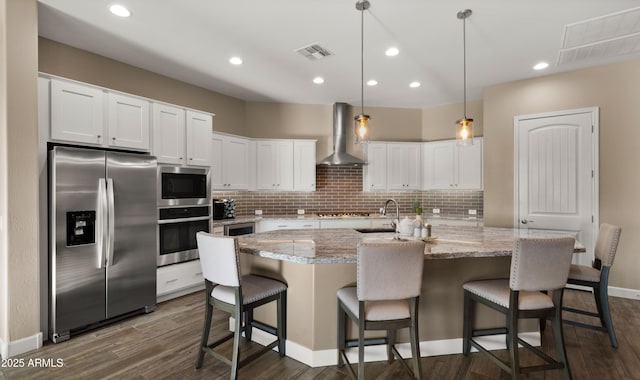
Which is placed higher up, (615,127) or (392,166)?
(615,127)

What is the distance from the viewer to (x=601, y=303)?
9.08 ft

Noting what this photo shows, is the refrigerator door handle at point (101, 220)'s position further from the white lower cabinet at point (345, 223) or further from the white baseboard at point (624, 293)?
the white baseboard at point (624, 293)

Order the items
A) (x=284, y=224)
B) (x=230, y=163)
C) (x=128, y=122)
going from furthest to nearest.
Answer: (x=284, y=224)
(x=230, y=163)
(x=128, y=122)

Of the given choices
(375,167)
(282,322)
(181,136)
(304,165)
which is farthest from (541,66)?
(181,136)

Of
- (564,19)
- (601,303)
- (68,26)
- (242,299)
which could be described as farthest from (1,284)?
(564,19)

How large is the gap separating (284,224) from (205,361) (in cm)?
294

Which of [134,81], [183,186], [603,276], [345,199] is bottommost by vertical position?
[603,276]

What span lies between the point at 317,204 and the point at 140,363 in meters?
3.97

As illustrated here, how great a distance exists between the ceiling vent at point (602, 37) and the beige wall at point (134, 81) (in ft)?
15.1

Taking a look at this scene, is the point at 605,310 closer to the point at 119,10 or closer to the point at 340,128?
the point at 340,128

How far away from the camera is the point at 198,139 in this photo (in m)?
4.35

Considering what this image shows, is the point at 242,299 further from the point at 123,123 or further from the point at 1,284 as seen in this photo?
the point at 123,123

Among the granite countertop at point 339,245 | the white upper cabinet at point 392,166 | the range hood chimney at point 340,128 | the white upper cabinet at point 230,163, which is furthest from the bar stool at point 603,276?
the white upper cabinet at point 230,163

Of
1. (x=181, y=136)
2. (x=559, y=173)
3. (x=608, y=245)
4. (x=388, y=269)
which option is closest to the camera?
(x=388, y=269)
